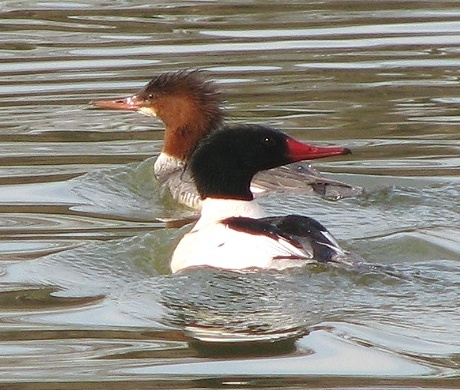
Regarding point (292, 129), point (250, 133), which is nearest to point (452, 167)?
point (292, 129)

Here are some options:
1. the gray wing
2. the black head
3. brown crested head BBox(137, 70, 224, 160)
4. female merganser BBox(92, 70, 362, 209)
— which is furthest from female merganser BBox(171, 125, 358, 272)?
brown crested head BBox(137, 70, 224, 160)

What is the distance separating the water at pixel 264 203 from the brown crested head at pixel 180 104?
341mm

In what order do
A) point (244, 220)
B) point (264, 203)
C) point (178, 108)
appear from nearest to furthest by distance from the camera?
point (244, 220)
point (264, 203)
point (178, 108)

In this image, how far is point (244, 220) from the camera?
752cm

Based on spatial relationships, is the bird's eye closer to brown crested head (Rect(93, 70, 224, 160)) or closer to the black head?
the black head

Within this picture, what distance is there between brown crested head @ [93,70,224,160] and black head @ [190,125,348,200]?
275 centimetres

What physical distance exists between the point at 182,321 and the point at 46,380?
42.5 inches

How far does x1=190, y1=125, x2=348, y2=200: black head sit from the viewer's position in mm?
7805

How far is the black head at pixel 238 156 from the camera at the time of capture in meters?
7.80

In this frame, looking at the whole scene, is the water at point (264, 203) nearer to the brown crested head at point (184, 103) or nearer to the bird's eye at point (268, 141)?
the brown crested head at point (184, 103)

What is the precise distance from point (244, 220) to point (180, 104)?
127 inches

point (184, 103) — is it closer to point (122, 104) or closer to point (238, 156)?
point (122, 104)

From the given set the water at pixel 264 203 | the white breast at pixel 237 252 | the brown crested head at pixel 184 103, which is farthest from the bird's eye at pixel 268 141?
the brown crested head at pixel 184 103

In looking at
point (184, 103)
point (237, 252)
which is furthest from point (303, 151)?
point (184, 103)
